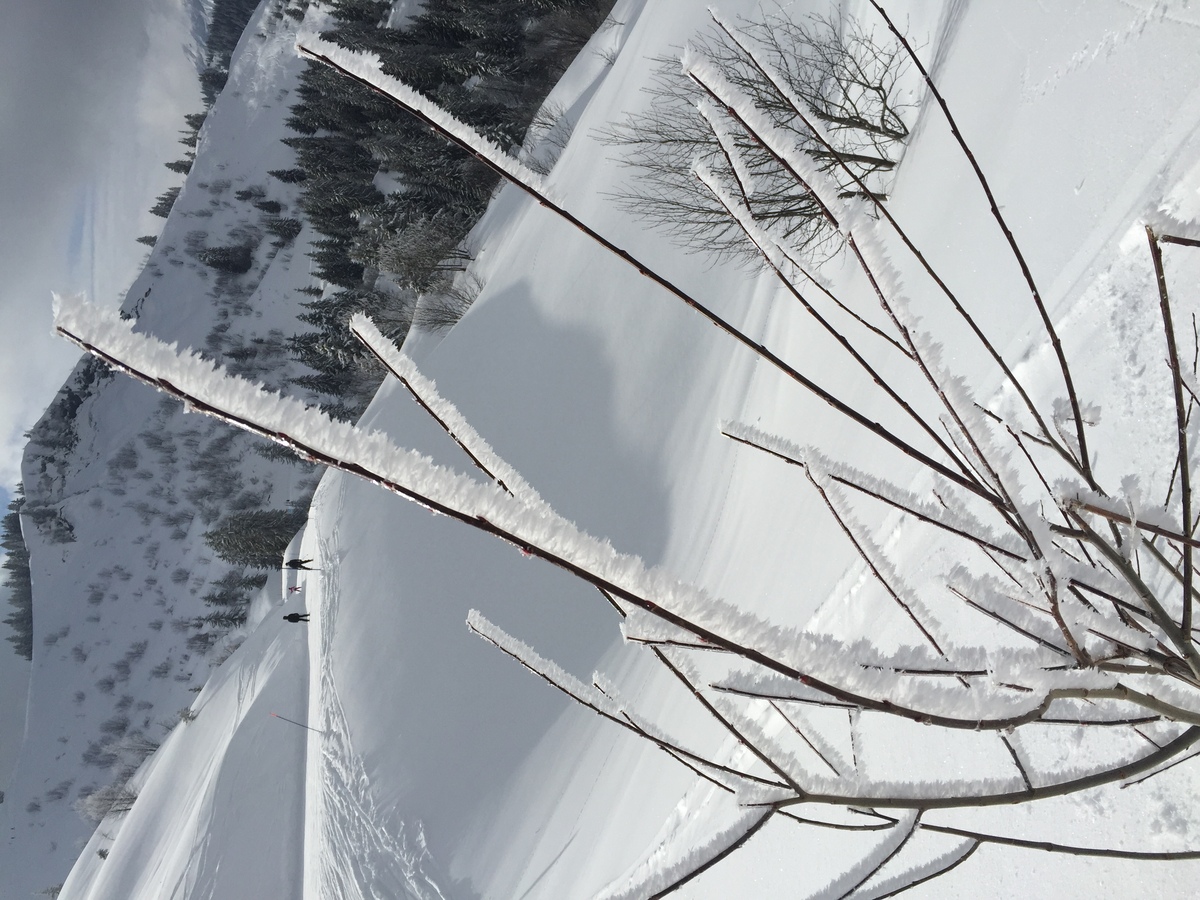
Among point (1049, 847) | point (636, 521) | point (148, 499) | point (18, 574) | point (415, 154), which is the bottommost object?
point (18, 574)

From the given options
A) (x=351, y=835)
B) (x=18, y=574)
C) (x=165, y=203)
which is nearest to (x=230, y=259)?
(x=165, y=203)

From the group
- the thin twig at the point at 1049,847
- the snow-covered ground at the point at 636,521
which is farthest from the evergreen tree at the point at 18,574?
the thin twig at the point at 1049,847

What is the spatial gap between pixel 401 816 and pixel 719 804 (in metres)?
4.06

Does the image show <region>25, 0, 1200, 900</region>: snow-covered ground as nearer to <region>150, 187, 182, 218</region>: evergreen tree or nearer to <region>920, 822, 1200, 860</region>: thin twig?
<region>920, 822, 1200, 860</region>: thin twig

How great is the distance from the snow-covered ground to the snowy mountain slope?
72.6 ft

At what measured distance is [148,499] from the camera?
113 feet

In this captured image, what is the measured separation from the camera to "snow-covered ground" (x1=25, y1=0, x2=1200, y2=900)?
7.95 ft

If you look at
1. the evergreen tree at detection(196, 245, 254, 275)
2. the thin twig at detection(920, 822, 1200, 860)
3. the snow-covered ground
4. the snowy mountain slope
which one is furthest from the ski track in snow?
the evergreen tree at detection(196, 245, 254, 275)

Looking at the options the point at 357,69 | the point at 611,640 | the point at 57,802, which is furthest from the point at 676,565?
the point at 57,802

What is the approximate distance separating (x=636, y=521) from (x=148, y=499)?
122ft

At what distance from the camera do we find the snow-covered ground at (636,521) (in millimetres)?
2424

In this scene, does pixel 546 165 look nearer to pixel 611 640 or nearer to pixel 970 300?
pixel 611 640

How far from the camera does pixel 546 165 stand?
12211mm

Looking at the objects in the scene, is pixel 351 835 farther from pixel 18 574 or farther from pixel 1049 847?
pixel 18 574
